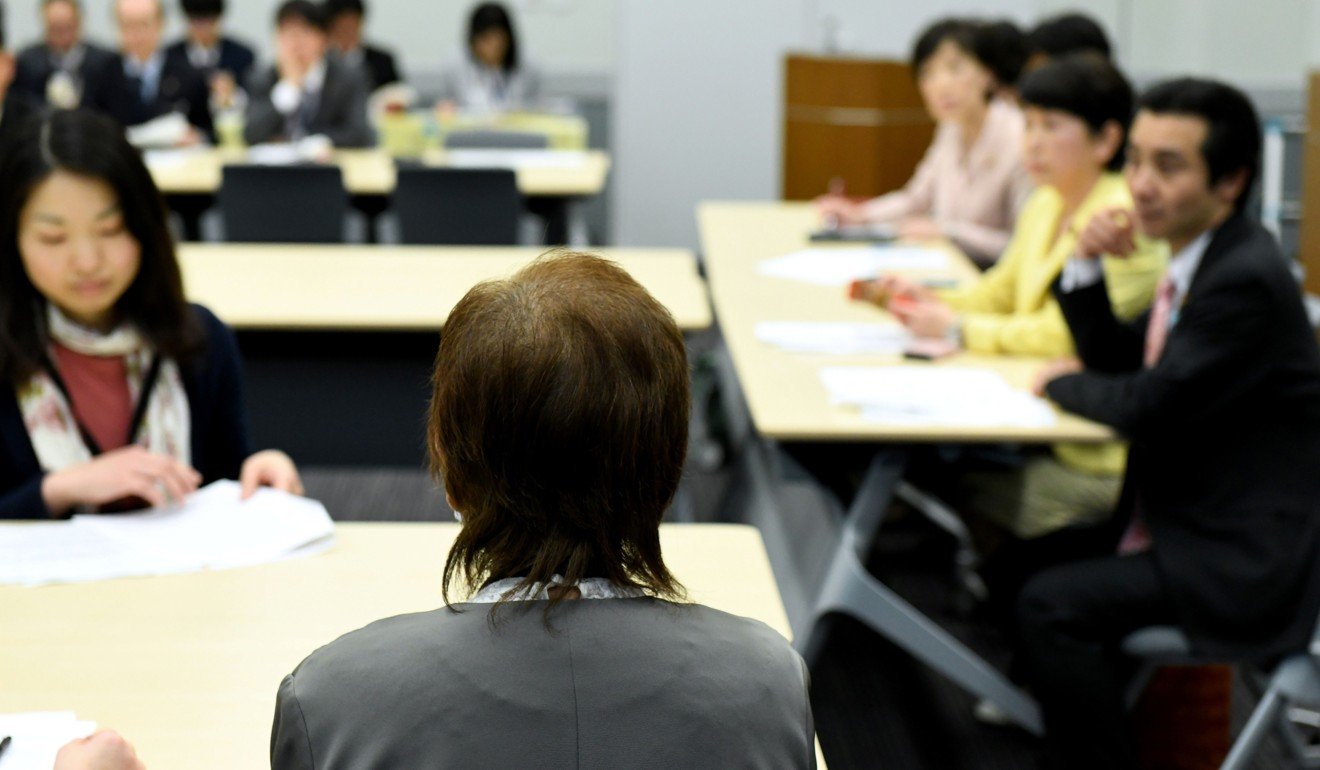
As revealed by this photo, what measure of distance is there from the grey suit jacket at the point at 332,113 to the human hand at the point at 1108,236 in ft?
13.6

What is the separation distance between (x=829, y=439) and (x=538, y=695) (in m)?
1.53

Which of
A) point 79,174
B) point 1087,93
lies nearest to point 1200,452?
point 1087,93

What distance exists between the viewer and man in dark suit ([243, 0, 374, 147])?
6098 mm

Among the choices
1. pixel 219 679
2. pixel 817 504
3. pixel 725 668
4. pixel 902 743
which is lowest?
pixel 902 743

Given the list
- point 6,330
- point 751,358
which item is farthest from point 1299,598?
point 6,330

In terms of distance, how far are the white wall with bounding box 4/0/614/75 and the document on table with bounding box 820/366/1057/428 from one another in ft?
20.2

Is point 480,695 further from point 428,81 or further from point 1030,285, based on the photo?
point 428,81

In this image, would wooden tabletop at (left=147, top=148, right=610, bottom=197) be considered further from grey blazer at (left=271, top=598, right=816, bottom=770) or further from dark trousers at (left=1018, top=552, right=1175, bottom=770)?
grey blazer at (left=271, top=598, right=816, bottom=770)

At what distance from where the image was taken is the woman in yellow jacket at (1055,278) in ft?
8.96

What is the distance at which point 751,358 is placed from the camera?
2848mm

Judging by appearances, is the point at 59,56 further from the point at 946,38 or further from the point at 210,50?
the point at 946,38

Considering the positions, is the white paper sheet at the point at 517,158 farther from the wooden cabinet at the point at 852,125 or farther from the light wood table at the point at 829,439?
the light wood table at the point at 829,439

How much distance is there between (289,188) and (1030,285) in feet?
8.65

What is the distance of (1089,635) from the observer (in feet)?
7.65
